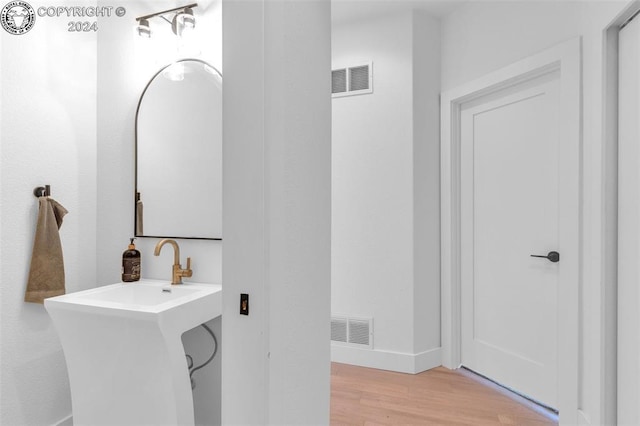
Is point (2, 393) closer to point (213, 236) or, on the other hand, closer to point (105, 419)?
point (105, 419)

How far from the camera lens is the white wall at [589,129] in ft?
5.36

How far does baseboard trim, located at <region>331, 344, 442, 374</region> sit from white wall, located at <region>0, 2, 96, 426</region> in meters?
1.75

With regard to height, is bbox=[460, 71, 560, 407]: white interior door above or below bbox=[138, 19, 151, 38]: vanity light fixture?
below

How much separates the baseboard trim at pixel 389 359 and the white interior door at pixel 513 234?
10.0 inches

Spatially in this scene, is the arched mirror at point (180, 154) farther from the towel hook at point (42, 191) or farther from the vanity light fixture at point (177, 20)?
the towel hook at point (42, 191)

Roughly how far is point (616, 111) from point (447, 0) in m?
1.42

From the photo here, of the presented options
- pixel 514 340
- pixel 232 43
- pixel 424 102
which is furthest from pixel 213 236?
pixel 514 340

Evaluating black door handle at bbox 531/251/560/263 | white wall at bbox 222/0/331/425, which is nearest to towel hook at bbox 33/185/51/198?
white wall at bbox 222/0/331/425

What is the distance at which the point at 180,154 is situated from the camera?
1.86m

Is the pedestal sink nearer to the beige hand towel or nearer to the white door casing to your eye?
the beige hand towel

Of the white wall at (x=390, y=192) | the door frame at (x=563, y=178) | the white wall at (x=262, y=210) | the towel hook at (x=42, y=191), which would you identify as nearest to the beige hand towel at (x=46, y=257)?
the towel hook at (x=42, y=191)

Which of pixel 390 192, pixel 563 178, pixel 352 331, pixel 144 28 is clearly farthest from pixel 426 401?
pixel 144 28

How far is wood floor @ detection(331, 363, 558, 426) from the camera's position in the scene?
2.03 metres

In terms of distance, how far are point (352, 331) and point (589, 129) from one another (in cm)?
198
